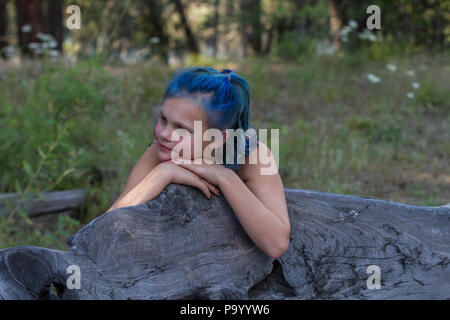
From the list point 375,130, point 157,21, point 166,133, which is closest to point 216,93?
point 166,133

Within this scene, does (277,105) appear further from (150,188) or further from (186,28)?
(186,28)

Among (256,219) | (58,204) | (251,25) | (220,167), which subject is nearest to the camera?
(256,219)

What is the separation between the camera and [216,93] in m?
2.05

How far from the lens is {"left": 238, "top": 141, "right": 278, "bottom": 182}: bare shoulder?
7.00ft

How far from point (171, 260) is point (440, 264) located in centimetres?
108

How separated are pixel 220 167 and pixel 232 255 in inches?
12.8

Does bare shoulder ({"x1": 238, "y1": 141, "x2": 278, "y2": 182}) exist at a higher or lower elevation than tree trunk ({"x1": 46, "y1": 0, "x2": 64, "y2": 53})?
lower

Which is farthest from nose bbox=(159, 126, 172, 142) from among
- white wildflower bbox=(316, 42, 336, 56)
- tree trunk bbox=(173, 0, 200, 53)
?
tree trunk bbox=(173, 0, 200, 53)

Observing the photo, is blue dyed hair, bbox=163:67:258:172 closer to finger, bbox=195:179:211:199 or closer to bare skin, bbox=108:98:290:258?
bare skin, bbox=108:98:290:258

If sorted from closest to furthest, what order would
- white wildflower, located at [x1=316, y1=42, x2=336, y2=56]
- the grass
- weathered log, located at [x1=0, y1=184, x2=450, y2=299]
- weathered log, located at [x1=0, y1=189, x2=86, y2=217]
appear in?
weathered log, located at [x1=0, y1=184, x2=450, y2=299], weathered log, located at [x1=0, y1=189, x2=86, y2=217], the grass, white wildflower, located at [x1=316, y1=42, x2=336, y2=56]

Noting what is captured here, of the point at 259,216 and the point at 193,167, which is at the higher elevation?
the point at 193,167

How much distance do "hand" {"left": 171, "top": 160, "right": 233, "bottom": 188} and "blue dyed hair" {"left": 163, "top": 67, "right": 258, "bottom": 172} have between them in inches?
6.3

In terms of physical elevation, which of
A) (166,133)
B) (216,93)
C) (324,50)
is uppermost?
(216,93)

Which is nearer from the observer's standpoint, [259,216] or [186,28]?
[259,216]
